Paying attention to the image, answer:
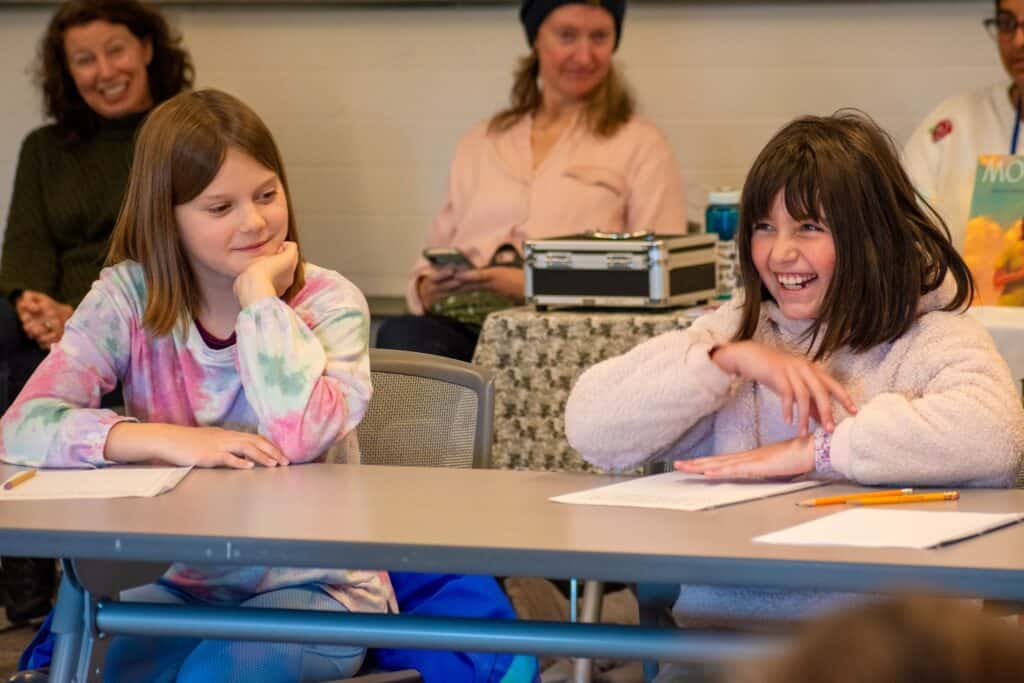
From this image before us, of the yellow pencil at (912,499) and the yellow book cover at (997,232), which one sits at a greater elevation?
the yellow book cover at (997,232)

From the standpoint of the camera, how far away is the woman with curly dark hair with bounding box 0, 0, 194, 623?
400 cm

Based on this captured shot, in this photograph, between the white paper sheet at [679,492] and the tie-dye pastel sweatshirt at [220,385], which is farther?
the tie-dye pastel sweatshirt at [220,385]

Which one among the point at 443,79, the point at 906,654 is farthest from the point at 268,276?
the point at 443,79

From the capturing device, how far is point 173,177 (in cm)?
204

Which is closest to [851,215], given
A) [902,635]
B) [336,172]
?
[902,635]

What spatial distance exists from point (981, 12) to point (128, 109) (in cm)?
229

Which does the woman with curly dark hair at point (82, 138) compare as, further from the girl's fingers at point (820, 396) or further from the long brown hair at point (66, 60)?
the girl's fingers at point (820, 396)

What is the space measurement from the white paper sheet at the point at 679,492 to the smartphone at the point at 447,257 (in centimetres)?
197

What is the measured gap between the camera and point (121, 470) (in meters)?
1.84

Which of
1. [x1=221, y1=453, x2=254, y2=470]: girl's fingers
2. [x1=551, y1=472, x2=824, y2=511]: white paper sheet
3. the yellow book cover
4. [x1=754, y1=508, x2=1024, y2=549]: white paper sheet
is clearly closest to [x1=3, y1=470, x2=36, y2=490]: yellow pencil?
[x1=221, y1=453, x2=254, y2=470]: girl's fingers

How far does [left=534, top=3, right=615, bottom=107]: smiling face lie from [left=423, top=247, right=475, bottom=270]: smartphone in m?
0.54

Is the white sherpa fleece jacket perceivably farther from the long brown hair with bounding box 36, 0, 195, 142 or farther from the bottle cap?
the long brown hair with bounding box 36, 0, 195, 142

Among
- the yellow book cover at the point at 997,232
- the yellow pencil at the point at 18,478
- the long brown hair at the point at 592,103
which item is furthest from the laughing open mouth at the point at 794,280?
the long brown hair at the point at 592,103

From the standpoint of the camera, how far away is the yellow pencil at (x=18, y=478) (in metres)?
1.76
